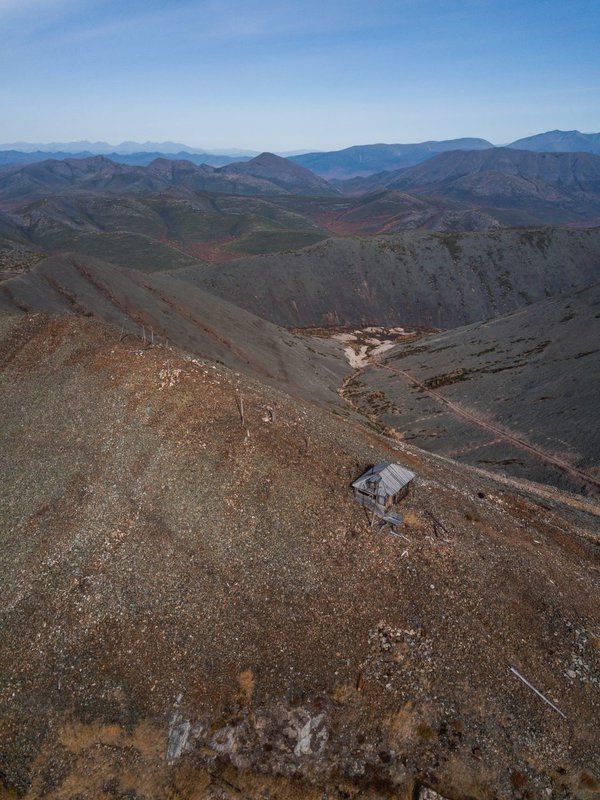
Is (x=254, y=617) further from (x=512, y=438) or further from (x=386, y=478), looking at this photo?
(x=512, y=438)

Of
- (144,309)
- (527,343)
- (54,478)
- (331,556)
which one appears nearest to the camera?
(331,556)

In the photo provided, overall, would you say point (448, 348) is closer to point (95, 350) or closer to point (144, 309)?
point (144, 309)

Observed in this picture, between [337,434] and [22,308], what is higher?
[22,308]

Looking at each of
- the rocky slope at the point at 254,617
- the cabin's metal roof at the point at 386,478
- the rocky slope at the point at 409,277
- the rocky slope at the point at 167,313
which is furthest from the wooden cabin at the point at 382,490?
the rocky slope at the point at 409,277

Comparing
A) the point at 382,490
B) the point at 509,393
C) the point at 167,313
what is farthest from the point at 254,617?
the point at 509,393

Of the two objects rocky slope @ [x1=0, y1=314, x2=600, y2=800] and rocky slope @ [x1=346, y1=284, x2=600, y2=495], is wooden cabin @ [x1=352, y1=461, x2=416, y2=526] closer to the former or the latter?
rocky slope @ [x1=0, y1=314, x2=600, y2=800]

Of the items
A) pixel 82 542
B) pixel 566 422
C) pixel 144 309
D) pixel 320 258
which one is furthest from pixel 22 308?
pixel 320 258

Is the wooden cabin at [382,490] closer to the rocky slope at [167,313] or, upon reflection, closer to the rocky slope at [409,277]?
the rocky slope at [167,313]
